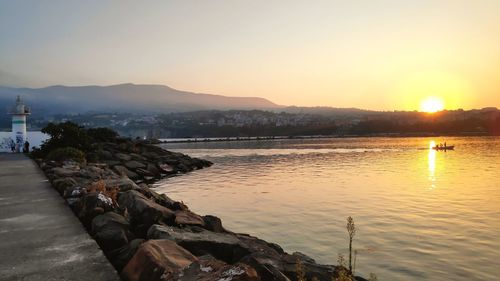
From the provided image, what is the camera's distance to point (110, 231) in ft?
28.6

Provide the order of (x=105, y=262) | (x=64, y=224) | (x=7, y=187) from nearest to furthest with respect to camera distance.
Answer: (x=105, y=262) < (x=64, y=224) < (x=7, y=187)

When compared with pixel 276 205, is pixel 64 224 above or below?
above

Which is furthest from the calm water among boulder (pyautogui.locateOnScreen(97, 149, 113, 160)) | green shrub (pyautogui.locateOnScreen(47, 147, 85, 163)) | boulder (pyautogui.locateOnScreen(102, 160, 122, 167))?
green shrub (pyautogui.locateOnScreen(47, 147, 85, 163))

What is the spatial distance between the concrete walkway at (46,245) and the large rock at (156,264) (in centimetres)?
34

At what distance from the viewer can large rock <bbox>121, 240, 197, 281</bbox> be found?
5.94 m

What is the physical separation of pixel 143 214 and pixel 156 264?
4.27 m

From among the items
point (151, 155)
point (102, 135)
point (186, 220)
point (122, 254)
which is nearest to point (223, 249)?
point (122, 254)

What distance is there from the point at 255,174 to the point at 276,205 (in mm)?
17919

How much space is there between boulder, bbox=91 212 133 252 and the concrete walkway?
27 centimetres

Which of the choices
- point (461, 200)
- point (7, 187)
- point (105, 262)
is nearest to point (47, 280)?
point (105, 262)

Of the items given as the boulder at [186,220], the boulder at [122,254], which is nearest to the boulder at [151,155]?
the boulder at [186,220]

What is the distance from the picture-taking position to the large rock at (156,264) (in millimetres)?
5940

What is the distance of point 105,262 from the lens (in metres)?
6.89

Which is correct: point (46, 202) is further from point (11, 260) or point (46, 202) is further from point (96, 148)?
point (96, 148)
